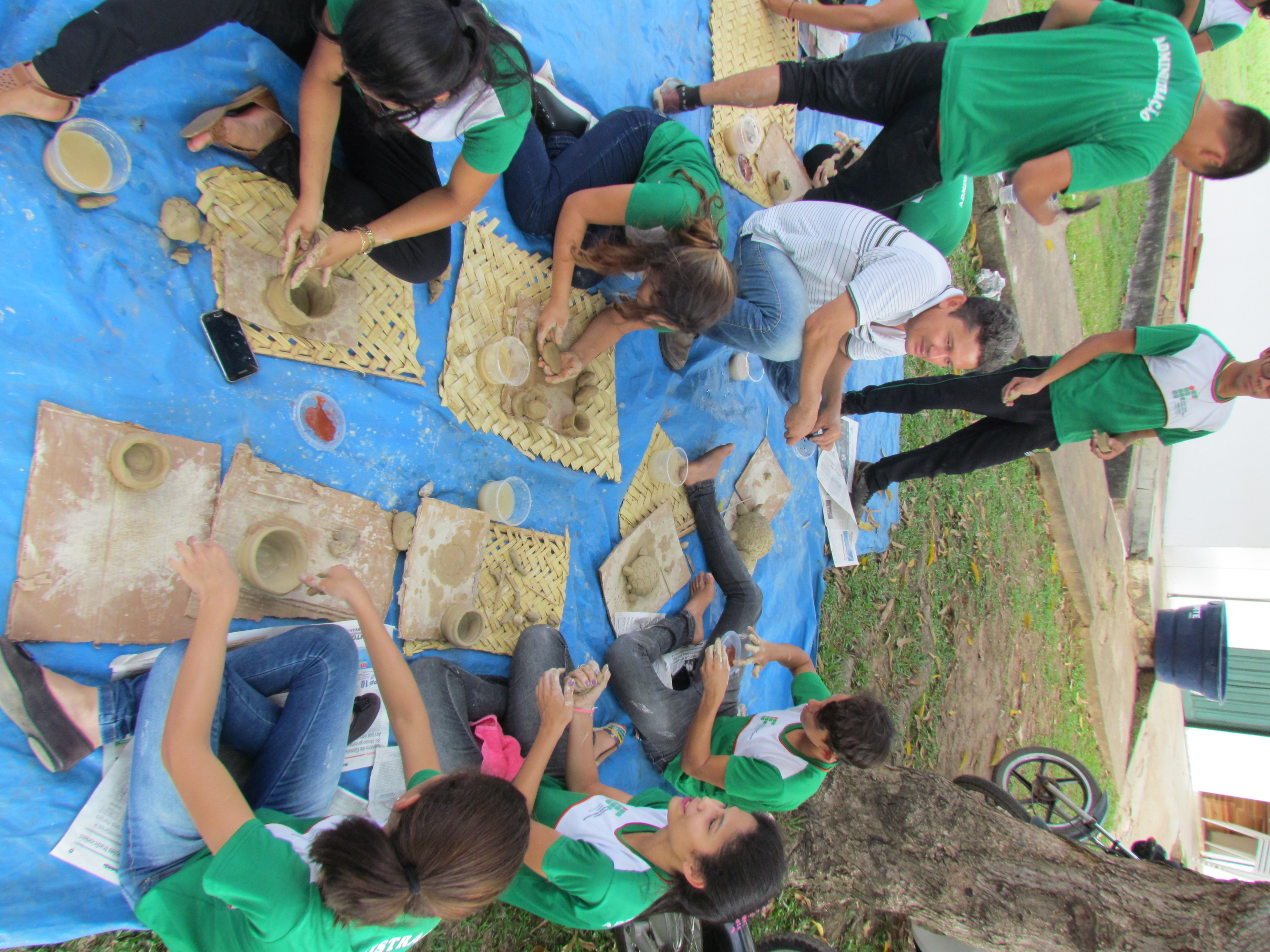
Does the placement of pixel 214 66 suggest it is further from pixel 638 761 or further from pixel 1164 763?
pixel 1164 763

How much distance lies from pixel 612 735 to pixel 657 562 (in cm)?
75

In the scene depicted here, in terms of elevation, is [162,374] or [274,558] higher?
[162,374]

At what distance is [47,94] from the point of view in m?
1.47

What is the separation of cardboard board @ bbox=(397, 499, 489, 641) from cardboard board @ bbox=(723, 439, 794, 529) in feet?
4.78

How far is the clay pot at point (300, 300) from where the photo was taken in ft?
6.12

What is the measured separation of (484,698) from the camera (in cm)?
222

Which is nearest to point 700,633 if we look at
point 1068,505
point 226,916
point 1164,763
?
point 226,916

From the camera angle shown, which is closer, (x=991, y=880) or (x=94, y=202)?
(x=94, y=202)

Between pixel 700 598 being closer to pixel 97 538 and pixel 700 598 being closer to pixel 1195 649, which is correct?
pixel 97 538

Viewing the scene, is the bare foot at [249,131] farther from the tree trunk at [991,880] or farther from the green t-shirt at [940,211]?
the tree trunk at [991,880]

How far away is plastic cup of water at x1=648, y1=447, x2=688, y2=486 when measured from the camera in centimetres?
304

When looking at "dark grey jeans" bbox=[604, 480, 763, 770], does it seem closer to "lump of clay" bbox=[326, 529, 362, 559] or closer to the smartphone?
"lump of clay" bbox=[326, 529, 362, 559]

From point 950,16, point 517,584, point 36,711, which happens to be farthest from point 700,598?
point 950,16

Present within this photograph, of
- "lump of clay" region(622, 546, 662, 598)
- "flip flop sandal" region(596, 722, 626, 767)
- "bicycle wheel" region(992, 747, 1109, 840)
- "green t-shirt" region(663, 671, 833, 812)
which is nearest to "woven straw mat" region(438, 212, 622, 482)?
"lump of clay" region(622, 546, 662, 598)
